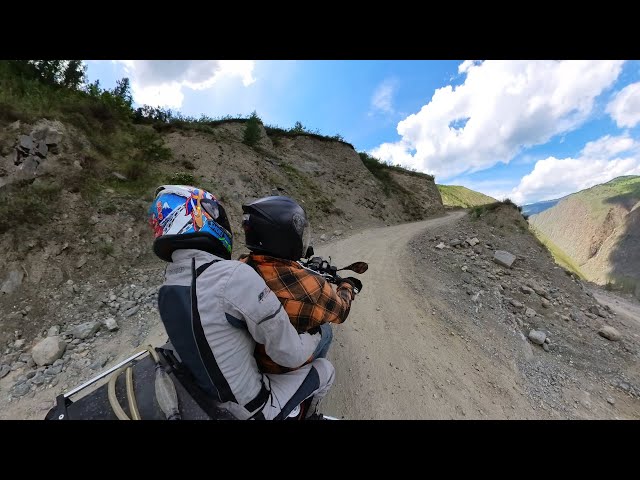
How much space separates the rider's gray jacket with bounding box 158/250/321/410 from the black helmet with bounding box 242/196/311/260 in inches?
21.3

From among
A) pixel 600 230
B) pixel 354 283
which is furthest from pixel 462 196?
pixel 354 283

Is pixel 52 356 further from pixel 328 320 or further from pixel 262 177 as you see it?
pixel 262 177

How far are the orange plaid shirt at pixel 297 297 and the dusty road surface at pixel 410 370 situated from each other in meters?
1.93

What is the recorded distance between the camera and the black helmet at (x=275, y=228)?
2279 mm

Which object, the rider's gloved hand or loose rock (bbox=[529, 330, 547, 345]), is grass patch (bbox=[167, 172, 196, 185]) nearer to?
the rider's gloved hand

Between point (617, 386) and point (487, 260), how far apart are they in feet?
13.6

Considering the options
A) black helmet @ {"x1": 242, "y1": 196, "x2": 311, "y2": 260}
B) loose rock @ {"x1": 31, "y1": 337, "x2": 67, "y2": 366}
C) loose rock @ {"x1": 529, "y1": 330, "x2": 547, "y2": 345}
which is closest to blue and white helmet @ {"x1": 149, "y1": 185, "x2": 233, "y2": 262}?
black helmet @ {"x1": 242, "y1": 196, "x2": 311, "y2": 260}

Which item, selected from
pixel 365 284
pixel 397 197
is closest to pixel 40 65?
pixel 365 284

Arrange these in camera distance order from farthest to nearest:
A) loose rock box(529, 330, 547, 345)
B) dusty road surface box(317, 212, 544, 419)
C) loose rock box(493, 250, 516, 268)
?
loose rock box(493, 250, 516, 268), loose rock box(529, 330, 547, 345), dusty road surface box(317, 212, 544, 419)

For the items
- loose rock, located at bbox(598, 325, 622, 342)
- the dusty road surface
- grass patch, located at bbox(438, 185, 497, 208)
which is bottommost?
the dusty road surface

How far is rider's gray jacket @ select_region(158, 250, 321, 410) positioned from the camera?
158cm

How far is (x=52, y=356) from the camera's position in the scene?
4797 mm

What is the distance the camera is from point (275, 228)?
7.45ft

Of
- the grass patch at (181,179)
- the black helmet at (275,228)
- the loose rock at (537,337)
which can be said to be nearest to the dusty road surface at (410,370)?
the loose rock at (537,337)
